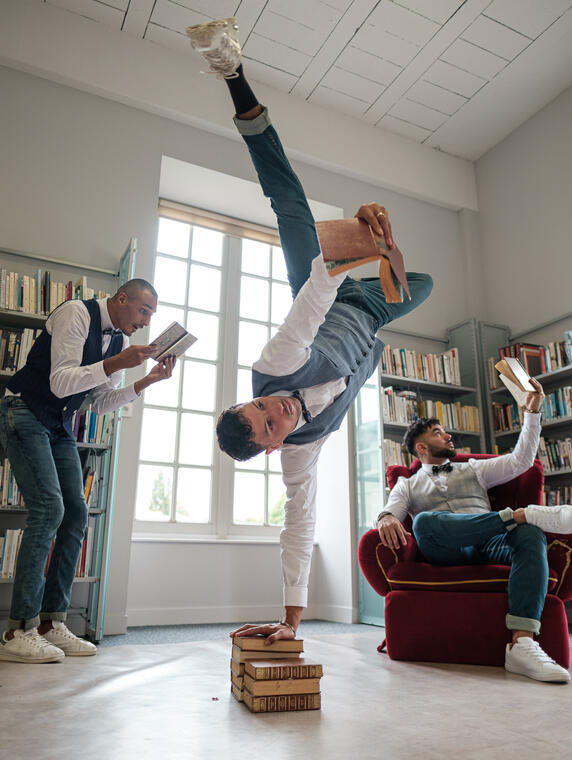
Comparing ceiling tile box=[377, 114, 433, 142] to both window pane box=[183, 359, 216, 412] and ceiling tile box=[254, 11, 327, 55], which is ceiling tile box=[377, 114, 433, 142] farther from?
window pane box=[183, 359, 216, 412]

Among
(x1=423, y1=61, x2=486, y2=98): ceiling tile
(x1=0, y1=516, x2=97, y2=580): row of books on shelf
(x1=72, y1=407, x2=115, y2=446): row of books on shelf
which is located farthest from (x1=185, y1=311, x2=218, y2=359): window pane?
(x1=423, y1=61, x2=486, y2=98): ceiling tile

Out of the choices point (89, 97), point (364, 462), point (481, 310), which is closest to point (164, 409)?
point (364, 462)

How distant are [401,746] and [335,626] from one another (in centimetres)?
256

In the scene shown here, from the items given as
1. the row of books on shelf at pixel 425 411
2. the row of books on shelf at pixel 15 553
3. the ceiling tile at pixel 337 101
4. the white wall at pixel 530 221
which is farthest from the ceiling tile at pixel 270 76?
the row of books on shelf at pixel 15 553

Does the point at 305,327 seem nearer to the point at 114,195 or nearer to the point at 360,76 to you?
the point at 114,195

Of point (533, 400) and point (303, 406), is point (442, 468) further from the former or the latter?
point (303, 406)

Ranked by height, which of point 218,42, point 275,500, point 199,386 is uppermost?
point 218,42

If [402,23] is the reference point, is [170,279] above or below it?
below

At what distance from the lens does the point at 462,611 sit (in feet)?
7.11

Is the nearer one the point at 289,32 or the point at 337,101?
the point at 289,32

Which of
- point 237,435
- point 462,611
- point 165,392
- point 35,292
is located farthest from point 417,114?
point 237,435

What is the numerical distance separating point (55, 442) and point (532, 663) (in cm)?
Answer: 190

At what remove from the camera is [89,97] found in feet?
12.5

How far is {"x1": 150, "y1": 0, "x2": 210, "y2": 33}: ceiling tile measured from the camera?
12.3 feet
